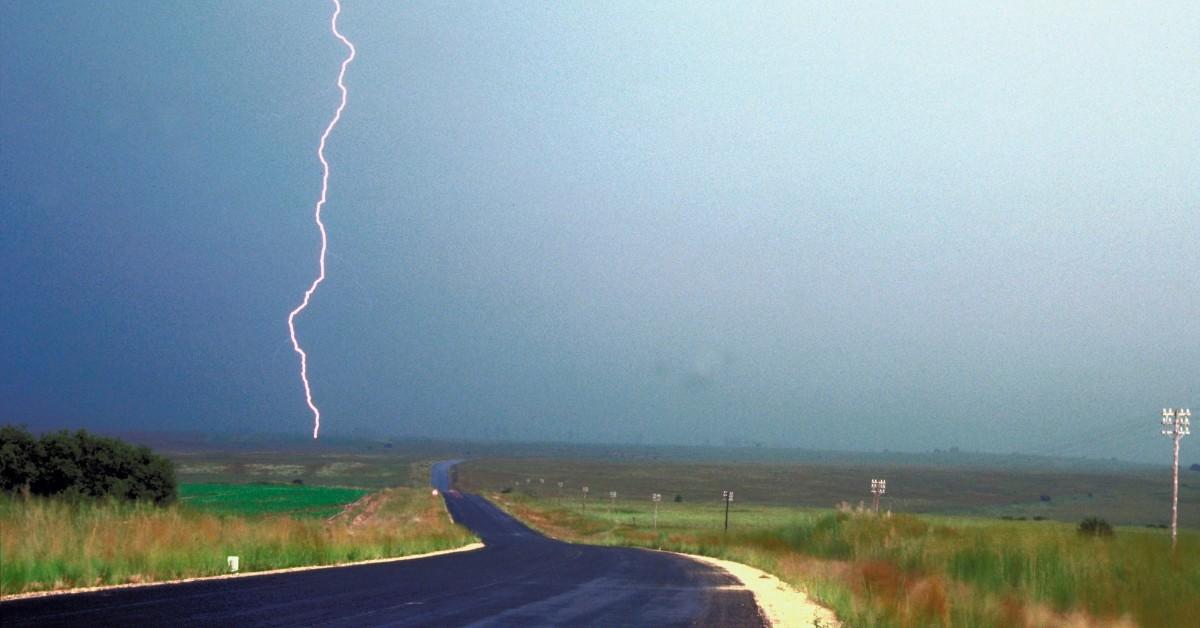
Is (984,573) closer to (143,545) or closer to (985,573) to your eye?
(985,573)

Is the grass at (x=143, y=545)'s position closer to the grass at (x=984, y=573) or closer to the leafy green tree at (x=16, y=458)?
the grass at (x=984, y=573)

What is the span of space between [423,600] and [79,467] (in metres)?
33.6

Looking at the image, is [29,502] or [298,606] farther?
[29,502]

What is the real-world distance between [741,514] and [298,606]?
376 feet

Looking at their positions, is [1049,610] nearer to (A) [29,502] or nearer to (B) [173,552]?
(B) [173,552]

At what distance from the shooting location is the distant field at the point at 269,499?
280ft

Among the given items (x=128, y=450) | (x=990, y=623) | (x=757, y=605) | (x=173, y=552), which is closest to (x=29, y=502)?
(x=173, y=552)

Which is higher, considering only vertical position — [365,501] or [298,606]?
[298,606]

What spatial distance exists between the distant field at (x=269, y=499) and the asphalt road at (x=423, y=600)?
51730 millimetres

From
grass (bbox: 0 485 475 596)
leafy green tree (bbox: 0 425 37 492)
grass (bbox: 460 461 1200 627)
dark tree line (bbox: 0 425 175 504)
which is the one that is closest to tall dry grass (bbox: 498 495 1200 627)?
grass (bbox: 460 461 1200 627)

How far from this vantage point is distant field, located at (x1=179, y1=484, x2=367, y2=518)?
280 feet

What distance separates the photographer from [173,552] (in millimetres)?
23469

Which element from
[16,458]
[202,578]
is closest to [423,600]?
[202,578]

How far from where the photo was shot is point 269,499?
105250 mm
